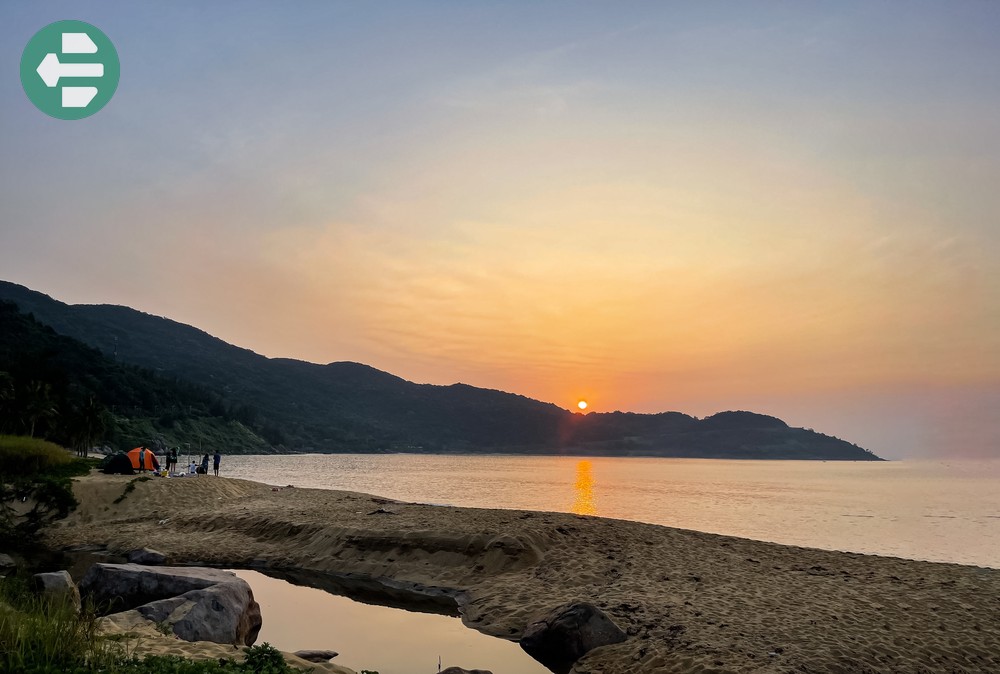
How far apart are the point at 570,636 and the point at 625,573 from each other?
6.72 m

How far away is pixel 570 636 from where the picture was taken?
15.0 metres

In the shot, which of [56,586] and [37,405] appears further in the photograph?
[37,405]

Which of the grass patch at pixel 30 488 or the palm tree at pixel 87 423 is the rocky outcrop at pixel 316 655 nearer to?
the grass patch at pixel 30 488

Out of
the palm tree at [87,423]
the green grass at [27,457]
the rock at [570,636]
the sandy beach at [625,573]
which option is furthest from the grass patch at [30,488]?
the palm tree at [87,423]

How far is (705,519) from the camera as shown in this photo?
57.2m

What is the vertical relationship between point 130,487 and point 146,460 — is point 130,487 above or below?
below

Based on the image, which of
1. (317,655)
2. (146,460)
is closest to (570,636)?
(317,655)

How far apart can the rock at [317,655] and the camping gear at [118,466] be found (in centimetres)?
3187

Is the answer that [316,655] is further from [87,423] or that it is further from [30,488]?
[87,423]

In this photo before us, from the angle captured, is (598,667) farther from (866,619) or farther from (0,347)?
(0,347)

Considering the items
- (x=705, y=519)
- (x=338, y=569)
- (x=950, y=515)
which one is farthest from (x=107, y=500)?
(x=950, y=515)

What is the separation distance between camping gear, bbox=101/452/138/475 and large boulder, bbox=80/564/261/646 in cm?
2560

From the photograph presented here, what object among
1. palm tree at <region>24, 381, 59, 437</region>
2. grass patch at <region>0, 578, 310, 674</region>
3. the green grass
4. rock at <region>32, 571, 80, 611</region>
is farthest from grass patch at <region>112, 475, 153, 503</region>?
palm tree at <region>24, 381, 59, 437</region>

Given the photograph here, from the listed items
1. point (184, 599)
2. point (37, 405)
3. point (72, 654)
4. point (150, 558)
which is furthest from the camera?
point (37, 405)
